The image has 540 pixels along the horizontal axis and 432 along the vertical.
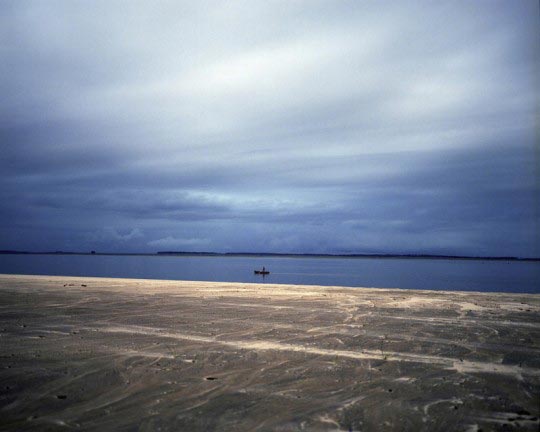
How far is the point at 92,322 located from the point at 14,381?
5.88 meters

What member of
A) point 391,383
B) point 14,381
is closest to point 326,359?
point 391,383

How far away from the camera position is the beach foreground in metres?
5.10

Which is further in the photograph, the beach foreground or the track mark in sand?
the track mark in sand

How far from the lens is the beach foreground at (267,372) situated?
16.7ft

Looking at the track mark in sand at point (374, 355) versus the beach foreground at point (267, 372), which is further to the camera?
the track mark in sand at point (374, 355)

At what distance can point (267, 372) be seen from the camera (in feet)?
23.0

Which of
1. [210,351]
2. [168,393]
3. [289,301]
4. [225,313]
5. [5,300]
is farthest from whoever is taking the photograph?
[289,301]

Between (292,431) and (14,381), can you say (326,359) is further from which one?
(14,381)

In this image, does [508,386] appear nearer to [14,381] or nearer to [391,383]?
[391,383]

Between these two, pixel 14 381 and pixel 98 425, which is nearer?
pixel 98 425

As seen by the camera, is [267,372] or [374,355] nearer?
[267,372]

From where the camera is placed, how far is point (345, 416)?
16.9 feet

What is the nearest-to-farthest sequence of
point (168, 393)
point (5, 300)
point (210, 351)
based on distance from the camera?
point (168, 393) → point (210, 351) → point (5, 300)

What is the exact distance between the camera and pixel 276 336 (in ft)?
33.4
